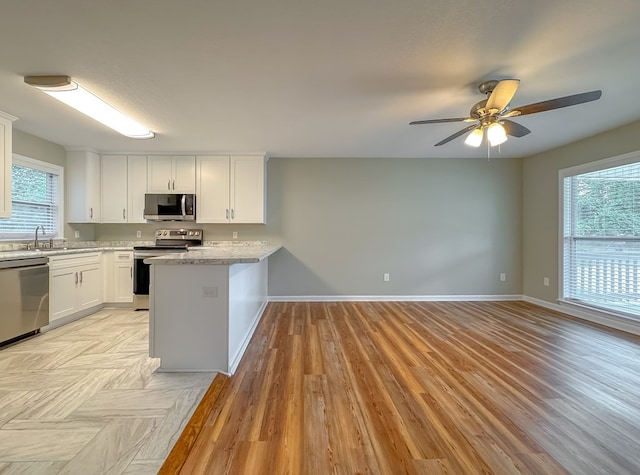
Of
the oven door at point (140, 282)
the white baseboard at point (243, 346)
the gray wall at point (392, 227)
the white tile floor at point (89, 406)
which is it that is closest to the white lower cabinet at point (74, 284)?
the oven door at point (140, 282)

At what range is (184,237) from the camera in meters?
4.84

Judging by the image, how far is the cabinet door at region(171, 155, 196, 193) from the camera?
15.3 ft

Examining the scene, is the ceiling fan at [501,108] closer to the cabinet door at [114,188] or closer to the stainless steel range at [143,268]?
the stainless steel range at [143,268]

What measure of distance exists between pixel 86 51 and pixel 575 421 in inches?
158

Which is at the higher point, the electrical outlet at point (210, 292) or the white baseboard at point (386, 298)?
the electrical outlet at point (210, 292)

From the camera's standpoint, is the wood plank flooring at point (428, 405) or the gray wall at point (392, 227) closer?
the wood plank flooring at point (428, 405)

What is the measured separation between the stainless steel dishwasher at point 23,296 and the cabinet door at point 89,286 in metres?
0.59

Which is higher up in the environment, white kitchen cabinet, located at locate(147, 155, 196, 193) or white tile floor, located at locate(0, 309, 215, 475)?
white kitchen cabinet, located at locate(147, 155, 196, 193)

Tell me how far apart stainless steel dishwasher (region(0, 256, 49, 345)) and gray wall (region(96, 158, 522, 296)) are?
86.2 inches

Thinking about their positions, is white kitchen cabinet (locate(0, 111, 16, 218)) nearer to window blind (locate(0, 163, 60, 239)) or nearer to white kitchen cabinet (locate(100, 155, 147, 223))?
window blind (locate(0, 163, 60, 239))

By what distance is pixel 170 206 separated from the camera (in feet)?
15.1

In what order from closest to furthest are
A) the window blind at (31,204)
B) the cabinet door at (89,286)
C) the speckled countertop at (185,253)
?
the speckled countertop at (185,253)
the window blind at (31,204)
the cabinet door at (89,286)

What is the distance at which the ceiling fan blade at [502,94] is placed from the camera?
2.08 m

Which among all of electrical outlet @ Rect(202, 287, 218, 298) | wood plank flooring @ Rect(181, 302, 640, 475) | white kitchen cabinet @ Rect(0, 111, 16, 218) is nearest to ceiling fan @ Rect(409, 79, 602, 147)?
wood plank flooring @ Rect(181, 302, 640, 475)
